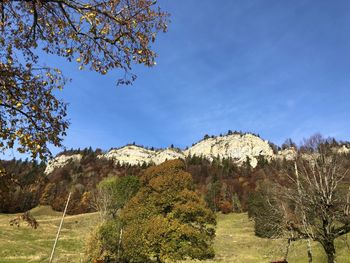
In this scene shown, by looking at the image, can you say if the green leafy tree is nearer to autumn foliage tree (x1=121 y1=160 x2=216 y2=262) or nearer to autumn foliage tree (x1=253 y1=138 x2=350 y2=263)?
autumn foliage tree (x1=121 y1=160 x2=216 y2=262)

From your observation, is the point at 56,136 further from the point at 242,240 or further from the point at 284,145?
the point at 242,240

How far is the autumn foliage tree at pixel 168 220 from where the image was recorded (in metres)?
24.6

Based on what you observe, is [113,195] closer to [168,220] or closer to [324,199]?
[168,220]

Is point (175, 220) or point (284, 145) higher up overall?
point (284, 145)

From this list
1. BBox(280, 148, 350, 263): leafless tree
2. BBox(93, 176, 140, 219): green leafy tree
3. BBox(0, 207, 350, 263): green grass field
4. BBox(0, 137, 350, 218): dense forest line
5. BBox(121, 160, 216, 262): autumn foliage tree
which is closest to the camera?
BBox(280, 148, 350, 263): leafless tree

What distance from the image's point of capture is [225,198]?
363 ft

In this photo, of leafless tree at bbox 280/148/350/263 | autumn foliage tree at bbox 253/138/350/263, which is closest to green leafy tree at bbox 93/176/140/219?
autumn foliage tree at bbox 253/138/350/263

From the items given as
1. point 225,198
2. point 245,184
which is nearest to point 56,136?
point 225,198

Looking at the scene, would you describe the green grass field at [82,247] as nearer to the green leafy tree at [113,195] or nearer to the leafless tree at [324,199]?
the green leafy tree at [113,195]

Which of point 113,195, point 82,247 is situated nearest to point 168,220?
point 82,247

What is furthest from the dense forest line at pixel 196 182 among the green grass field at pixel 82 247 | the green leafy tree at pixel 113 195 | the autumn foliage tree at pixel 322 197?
the green leafy tree at pixel 113 195

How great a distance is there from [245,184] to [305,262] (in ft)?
316

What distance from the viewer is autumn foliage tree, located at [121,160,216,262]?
80.8ft

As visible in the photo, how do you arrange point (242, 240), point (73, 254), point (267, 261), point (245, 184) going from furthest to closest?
point (245, 184) → point (242, 240) → point (73, 254) → point (267, 261)
